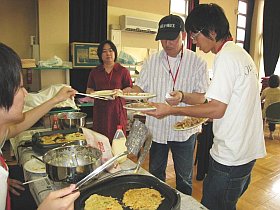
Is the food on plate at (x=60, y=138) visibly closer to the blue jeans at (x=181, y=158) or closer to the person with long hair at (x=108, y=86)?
the blue jeans at (x=181, y=158)

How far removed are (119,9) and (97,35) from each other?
755 millimetres

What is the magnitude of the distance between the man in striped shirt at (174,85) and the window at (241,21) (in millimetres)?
5740

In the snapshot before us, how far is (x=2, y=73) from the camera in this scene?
84 centimetres

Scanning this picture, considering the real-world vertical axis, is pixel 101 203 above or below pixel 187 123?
below

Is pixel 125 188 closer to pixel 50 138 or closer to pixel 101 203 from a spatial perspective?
pixel 101 203

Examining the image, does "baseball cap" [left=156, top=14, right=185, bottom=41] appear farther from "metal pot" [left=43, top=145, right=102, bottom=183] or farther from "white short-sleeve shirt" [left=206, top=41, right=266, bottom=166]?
"metal pot" [left=43, top=145, right=102, bottom=183]

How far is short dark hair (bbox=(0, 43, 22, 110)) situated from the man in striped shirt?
3.64 feet

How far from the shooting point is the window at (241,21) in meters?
6.87

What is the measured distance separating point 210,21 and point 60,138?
1.18 m

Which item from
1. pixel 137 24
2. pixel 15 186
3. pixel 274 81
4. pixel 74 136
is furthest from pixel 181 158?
pixel 274 81

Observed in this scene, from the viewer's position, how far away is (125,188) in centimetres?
105

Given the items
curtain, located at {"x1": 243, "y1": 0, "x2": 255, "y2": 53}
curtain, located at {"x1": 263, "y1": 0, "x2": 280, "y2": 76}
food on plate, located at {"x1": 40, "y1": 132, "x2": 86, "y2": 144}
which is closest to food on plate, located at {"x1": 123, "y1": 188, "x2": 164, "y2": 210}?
food on plate, located at {"x1": 40, "y1": 132, "x2": 86, "y2": 144}

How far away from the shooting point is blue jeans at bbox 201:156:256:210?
1.28 metres

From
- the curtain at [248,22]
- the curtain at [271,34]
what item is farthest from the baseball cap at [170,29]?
the curtain at [271,34]
